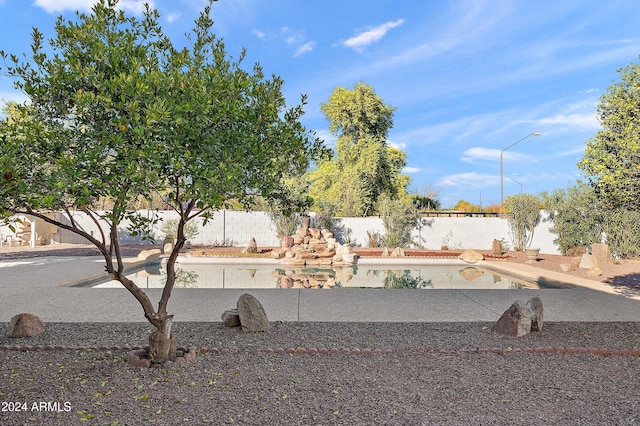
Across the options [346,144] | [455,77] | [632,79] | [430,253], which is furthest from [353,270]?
[346,144]

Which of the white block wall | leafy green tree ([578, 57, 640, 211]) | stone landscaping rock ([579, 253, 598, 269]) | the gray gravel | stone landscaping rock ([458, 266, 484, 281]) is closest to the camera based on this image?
the gray gravel

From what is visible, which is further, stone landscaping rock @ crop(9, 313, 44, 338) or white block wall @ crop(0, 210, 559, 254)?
white block wall @ crop(0, 210, 559, 254)

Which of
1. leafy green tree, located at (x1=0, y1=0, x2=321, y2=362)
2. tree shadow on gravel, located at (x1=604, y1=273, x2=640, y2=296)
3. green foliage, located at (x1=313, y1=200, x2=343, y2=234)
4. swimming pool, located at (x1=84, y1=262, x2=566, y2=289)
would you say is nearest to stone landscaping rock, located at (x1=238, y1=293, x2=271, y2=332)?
leafy green tree, located at (x1=0, y1=0, x2=321, y2=362)

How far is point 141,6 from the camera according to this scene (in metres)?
4.34

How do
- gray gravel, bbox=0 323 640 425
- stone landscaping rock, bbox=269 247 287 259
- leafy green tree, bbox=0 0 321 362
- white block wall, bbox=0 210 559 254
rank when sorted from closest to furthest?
leafy green tree, bbox=0 0 321 362, gray gravel, bbox=0 323 640 425, stone landscaping rock, bbox=269 247 287 259, white block wall, bbox=0 210 559 254

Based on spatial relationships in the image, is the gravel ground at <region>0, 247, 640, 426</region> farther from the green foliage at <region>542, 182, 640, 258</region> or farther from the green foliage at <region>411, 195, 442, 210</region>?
the green foliage at <region>411, 195, 442, 210</region>

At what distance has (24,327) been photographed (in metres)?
5.61

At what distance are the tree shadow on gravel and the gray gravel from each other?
175 inches

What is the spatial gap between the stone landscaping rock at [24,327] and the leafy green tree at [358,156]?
2262 cm

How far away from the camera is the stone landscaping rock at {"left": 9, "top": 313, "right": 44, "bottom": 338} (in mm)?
5586

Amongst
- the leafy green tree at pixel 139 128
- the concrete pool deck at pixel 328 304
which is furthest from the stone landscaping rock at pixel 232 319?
the leafy green tree at pixel 139 128

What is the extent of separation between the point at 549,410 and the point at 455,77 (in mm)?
13894

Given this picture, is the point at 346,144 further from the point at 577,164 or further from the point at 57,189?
the point at 57,189

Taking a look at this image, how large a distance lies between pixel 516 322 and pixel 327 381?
2.99 meters
